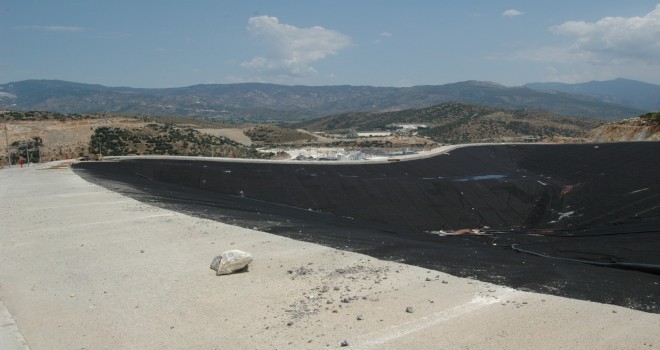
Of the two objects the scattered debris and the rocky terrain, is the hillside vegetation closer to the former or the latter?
the rocky terrain

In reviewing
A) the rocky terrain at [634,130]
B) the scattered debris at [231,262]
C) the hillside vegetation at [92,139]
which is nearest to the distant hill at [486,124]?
the rocky terrain at [634,130]

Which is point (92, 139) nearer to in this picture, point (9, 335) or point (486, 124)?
point (9, 335)

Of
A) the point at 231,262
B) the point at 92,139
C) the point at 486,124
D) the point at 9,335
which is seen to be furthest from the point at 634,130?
the point at 9,335

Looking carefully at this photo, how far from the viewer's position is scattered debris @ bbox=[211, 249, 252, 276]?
915cm

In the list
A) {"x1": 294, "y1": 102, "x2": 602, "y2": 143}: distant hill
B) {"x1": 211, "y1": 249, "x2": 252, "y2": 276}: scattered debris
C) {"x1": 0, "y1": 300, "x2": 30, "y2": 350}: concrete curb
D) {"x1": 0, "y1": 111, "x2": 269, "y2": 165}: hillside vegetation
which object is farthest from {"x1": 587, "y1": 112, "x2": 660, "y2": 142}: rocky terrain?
{"x1": 0, "y1": 300, "x2": 30, "y2": 350}: concrete curb

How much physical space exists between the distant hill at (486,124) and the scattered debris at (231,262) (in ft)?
232

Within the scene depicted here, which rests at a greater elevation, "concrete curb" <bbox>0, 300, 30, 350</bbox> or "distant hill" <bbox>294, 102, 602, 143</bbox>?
"distant hill" <bbox>294, 102, 602, 143</bbox>

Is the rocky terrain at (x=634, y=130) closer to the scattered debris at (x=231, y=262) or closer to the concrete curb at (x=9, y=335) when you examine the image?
the scattered debris at (x=231, y=262)

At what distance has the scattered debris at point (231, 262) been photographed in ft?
30.0

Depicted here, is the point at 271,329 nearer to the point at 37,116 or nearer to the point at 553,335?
the point at 553,335

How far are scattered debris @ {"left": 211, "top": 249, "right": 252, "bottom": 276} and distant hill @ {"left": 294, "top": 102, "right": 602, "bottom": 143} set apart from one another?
7067 centimetres

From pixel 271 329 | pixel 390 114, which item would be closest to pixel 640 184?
pixel 271 329

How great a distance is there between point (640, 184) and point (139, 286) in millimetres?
24330

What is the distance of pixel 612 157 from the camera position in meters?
32.0
